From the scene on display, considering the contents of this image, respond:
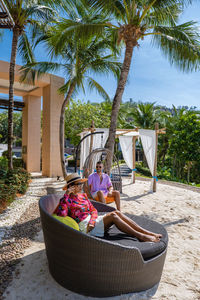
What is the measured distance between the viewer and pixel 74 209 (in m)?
2.78

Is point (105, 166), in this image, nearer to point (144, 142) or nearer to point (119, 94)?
point (119, 94)

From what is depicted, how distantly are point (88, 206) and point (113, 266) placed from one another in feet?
3.00

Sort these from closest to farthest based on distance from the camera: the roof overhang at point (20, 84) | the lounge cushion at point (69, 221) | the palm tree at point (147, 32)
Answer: the lounge cushion at point (69, 221), the palm tree at point (147, 32), the roof overhang at point (20, 84)

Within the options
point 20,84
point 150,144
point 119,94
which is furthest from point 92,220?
point 20,84

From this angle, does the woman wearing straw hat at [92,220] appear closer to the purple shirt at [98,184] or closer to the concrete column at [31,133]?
the purple shirt at [98,184]

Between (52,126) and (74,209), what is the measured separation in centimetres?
927

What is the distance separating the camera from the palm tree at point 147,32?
6387 mm

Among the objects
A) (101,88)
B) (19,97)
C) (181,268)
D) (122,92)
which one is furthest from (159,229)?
(19,97)

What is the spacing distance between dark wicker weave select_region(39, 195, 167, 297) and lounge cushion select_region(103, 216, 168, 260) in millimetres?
73

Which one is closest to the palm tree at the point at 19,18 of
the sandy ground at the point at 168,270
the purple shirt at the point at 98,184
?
the purple shirt at the point at 98,184

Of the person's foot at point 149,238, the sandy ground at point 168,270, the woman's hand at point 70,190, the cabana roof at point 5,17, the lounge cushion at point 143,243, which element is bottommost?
the sandy ground at point 168,270

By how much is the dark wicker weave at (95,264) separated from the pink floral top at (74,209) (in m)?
0.28

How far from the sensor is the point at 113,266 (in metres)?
2.19

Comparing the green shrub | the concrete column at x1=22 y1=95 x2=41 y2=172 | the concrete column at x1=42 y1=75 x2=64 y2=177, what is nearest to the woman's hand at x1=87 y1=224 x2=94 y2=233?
the green shrub
